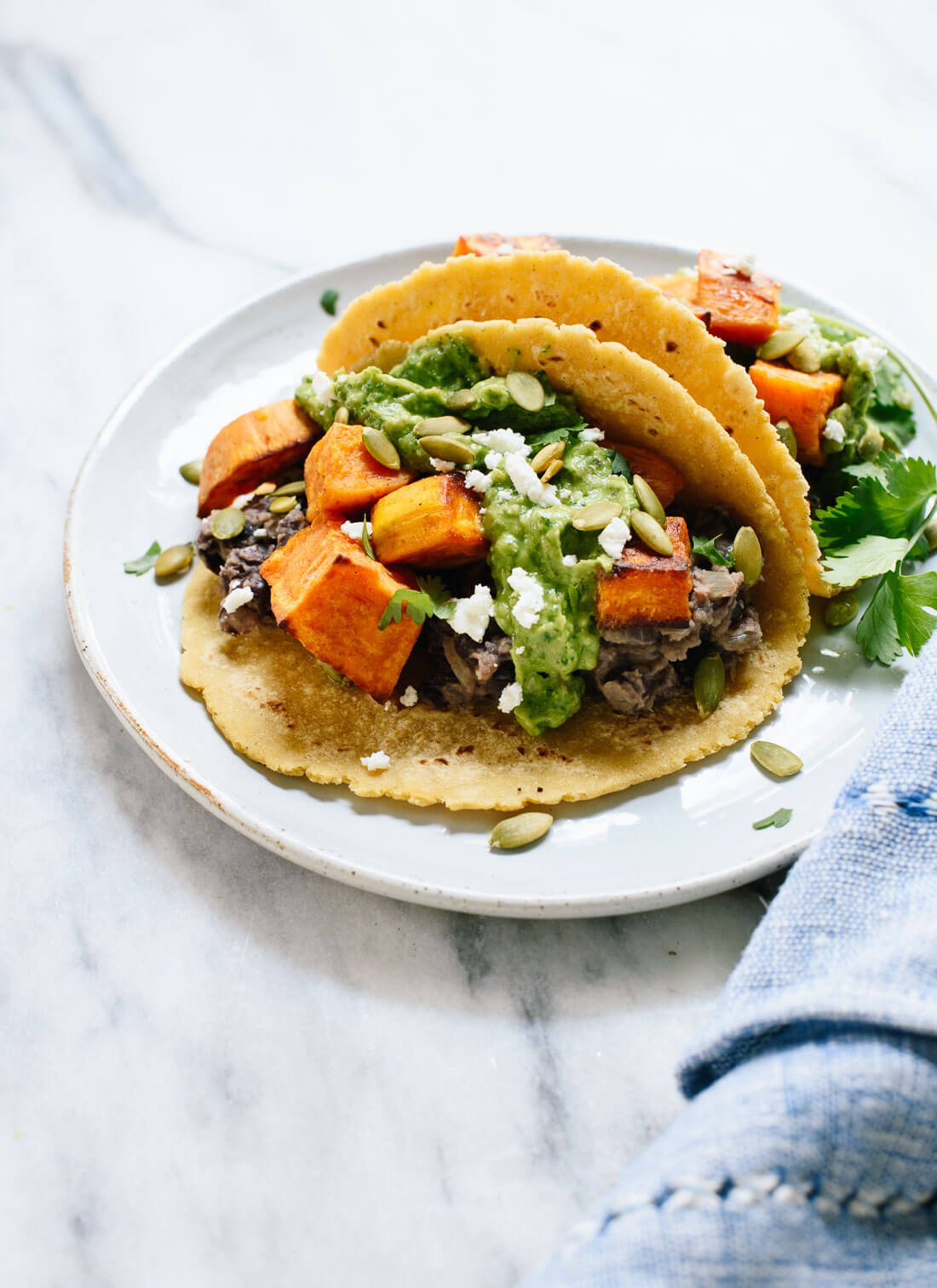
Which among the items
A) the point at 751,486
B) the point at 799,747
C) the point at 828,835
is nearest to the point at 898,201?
the point at 751,486

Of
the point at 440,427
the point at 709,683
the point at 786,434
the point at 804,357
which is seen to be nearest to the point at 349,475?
the point at 440,427

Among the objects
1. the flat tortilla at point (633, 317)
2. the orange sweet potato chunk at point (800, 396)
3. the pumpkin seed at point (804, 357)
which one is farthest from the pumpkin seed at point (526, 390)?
the pumpkin seed at point (804, 357)

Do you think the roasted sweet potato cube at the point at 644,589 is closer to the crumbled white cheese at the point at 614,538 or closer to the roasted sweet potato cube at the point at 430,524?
the crumbled white cheese at the point at 614,538

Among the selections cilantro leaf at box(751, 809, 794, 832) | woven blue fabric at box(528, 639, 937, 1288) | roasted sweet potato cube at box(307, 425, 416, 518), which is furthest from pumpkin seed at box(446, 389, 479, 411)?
woven blue fabric at box(528, 639, 937, 1288)

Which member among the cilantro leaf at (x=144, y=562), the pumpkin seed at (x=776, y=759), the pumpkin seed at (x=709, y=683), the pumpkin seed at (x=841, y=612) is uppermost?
the cilantro leaf at (x=144, y=562)

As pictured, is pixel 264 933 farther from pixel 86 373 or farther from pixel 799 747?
pixel 86 373

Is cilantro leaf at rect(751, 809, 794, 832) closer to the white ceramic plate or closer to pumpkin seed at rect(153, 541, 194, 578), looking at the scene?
the white ceramic plate

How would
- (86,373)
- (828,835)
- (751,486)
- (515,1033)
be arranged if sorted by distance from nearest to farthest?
(828,835)
(515,1033)
(751,486)
(86,373)
